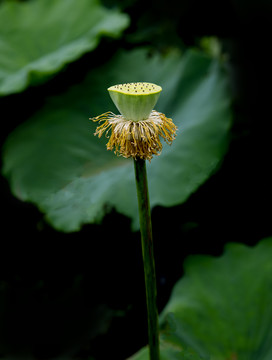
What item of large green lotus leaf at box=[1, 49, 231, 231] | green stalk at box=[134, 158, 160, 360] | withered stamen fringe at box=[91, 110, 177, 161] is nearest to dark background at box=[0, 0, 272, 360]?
large green lotus leaf at box=[1, 49, 231, 231]

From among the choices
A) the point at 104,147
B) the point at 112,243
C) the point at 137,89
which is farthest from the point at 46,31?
the point at 137,89

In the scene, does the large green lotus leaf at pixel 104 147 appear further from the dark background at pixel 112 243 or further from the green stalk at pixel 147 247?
the green stalk at pixel 147 247

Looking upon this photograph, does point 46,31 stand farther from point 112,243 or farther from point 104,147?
point 112,243

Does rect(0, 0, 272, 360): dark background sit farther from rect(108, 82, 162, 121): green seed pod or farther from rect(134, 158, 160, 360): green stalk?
rect(108, 82, 162, 121): green seed pod

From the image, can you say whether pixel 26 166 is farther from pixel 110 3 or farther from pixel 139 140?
pixel 110 3

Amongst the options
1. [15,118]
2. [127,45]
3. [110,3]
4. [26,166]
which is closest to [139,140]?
[26,166]

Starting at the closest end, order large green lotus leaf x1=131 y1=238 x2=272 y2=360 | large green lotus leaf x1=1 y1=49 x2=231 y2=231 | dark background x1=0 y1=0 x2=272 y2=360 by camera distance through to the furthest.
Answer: large green lotus leaf x1=131 y1=238 x2=272 y2=360, large green lotus leaf x1=1 y1=49 x2=231 y2=231, dark background x1=0 y1=0 x2=272 y2=360

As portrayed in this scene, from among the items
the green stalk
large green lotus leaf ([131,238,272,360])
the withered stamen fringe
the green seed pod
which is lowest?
large green lotus leaf ([131,238,272,360])

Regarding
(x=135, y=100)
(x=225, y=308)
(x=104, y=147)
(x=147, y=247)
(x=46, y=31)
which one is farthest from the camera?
(x=46, y=31)
